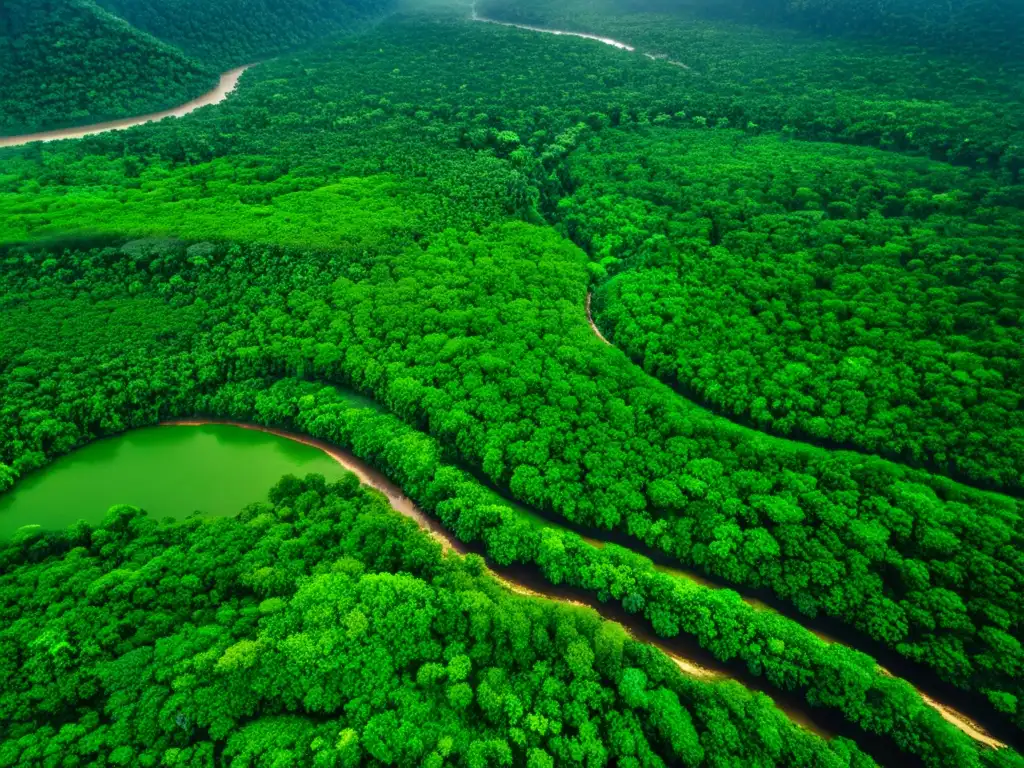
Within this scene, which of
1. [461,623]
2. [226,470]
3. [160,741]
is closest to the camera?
[160,741]

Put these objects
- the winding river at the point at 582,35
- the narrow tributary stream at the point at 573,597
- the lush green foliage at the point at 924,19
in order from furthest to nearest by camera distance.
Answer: the winding river at the point at 582,35 < the lush green foliage at the point at 924,19 < the narrow tributary stream at the point at 573,597

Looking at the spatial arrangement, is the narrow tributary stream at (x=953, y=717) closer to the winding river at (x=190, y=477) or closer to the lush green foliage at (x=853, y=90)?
the winding river at (x=190, y=477)

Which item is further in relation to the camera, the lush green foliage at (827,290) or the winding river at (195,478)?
the lush green foliage at (827,290)

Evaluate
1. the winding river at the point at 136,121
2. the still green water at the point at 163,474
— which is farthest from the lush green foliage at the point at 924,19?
the still green water at the point at 163,474

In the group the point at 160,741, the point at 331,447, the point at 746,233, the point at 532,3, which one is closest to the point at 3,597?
the point at 160,741

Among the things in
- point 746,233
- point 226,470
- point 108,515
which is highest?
point 746,233

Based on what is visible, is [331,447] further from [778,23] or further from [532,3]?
[532,3]

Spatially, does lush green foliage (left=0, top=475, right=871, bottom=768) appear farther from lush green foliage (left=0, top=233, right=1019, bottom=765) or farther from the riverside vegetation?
lush green foliage (left=0, top=233, right=1019, bottom=765)

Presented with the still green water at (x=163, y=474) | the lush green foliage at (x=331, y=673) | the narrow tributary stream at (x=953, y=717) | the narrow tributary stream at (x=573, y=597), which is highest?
the lush green foliage at (x=331, y=673)
